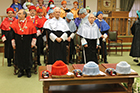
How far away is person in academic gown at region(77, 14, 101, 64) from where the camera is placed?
18.4 feet

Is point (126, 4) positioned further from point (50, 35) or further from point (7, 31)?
point (7, 31)

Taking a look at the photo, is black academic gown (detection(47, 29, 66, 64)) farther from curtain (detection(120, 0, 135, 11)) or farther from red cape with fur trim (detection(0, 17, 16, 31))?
curtain (detection(120, 0, 135, 11))

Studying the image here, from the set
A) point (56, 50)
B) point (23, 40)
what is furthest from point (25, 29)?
point (56, 50)

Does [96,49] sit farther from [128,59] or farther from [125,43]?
[125,43]

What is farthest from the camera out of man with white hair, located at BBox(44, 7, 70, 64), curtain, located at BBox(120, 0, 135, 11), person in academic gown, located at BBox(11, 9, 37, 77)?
curtain, located at BBox(120, 0, 135, 11)

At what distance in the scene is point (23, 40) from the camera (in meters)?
4.95

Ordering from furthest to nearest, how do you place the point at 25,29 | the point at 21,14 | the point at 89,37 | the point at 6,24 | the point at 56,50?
1. the point at 6,24
2. the point at 89,37
3. the point at 56,50
4. the point at 25,29
5. the point at 21,14

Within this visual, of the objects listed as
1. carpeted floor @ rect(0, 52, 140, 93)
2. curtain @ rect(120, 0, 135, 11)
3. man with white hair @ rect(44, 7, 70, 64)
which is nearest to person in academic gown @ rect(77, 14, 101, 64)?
man with white hair @ rect(44, 7, 70, 64)

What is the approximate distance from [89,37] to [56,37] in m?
0.99

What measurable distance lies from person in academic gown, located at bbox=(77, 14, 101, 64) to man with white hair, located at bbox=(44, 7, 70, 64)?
0.56 meters

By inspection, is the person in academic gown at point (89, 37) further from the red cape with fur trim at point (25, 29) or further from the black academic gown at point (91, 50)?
the red cape with fur trim at point (25, 29)

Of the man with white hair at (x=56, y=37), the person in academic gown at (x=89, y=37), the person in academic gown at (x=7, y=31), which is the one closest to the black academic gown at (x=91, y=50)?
the person in academic gown at (x=89, y=37)

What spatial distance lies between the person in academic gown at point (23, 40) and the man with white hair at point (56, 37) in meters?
0.52

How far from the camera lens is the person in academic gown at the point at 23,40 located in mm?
4883
